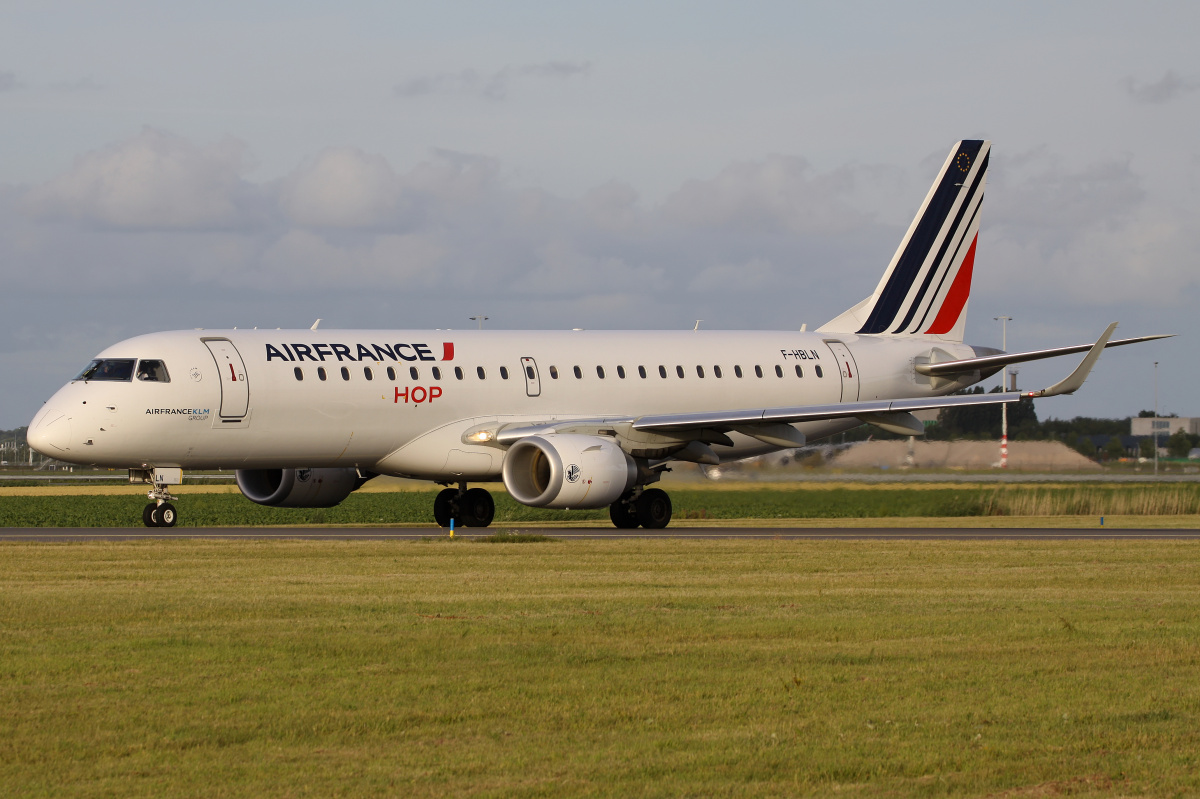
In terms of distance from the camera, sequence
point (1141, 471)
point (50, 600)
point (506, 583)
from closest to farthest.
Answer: point (50, 600) < point (506, 583) < point (1141, 471)

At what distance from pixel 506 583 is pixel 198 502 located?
118 ft

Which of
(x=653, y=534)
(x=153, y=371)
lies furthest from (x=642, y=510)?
(x=153, y=371)

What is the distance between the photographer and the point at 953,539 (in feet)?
92.5

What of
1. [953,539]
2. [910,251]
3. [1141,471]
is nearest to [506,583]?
[953,539]

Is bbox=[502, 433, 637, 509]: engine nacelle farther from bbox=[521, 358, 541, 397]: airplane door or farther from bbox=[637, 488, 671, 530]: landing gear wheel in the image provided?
bbox=[521, 358, 541, 397]: airplane door

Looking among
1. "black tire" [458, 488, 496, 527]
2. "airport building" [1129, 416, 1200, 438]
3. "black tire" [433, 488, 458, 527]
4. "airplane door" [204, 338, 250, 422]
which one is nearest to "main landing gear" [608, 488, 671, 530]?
"black tire" [458, 488, 496, 527]

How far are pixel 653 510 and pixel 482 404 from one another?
13.9 feet

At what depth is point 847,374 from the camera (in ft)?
129

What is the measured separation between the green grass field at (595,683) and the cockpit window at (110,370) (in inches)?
435

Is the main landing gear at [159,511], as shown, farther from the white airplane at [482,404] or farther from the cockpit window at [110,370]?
the cockpit window at [110,370]

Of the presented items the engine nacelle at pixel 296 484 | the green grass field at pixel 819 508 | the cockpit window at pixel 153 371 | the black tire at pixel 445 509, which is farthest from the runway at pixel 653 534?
the green grass field at pixel 819 508

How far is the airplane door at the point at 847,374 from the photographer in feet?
129

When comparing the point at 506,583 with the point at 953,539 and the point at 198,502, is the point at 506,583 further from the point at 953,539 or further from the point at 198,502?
the point at 198,502

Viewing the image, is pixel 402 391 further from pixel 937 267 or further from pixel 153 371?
pixel 937 267
